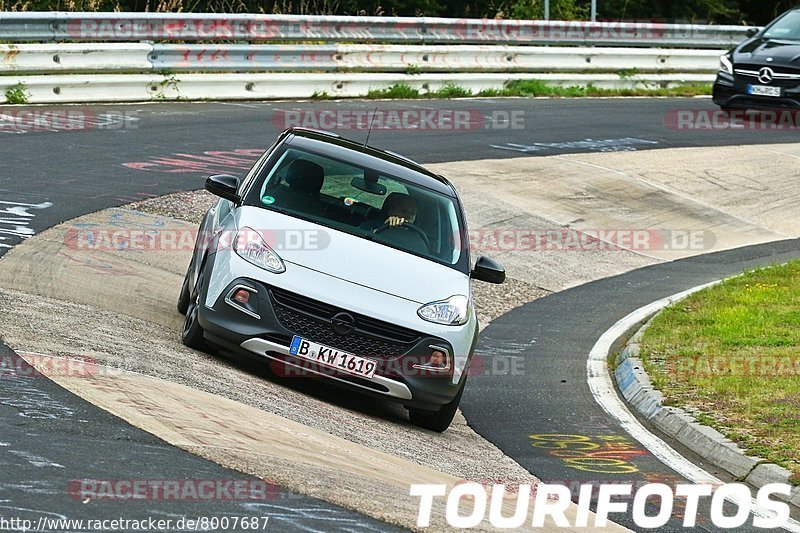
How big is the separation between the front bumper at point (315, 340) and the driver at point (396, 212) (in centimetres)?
119

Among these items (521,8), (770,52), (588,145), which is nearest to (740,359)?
(588,145)

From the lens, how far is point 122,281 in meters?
11.2

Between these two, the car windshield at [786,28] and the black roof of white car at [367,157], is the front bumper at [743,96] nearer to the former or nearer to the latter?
the car windshield at [786,28]

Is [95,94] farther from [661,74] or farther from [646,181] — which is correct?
[661,74]

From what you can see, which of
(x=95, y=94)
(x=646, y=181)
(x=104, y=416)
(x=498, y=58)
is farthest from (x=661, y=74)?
(x=104, y=416)

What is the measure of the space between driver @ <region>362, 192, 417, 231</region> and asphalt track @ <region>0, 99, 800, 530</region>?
1.49m

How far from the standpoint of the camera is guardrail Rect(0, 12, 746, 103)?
19.5m

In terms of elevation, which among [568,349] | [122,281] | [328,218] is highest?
[328,218]

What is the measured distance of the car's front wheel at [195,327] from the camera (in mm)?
8984

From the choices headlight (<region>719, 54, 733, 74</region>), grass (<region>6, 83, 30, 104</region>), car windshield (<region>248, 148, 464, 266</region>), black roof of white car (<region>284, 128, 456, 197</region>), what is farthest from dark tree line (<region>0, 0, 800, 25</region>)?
car windshield (<region>248, 148, 464, 266</region>)

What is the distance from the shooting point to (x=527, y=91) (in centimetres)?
2589

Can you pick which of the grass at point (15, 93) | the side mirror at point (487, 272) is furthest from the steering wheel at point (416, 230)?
the grass at point (15, 93)

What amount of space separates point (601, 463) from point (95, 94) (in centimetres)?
1322

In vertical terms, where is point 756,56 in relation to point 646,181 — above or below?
above
